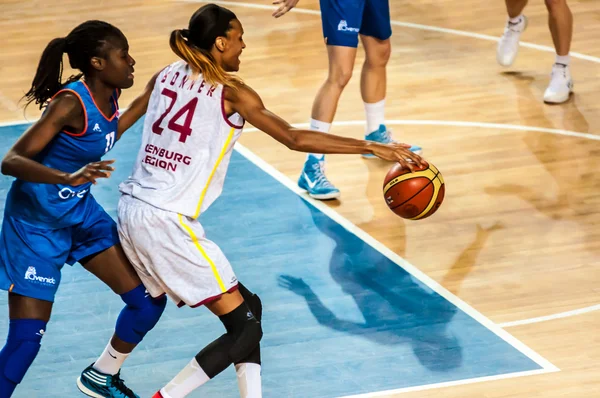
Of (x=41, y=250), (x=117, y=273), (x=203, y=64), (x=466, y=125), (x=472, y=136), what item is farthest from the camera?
(x=466, y=125)

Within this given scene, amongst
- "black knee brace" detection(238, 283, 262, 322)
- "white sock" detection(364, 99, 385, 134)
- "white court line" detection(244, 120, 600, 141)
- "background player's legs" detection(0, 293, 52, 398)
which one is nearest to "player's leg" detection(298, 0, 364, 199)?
"white sock" detection(364, 99, 385, 134)

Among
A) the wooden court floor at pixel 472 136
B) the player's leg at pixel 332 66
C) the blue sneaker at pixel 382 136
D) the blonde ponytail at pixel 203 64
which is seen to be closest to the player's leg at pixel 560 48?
the wooden court floor at pixel 472 136

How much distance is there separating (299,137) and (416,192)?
1374 mm

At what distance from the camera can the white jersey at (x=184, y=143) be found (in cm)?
407

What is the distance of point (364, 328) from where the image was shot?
5227 mm

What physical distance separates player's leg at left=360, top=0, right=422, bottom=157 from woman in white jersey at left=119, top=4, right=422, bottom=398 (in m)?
2.87

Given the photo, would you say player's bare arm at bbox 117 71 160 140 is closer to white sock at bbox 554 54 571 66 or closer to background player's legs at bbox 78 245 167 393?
background player's legs at bbox 78 245 167 393

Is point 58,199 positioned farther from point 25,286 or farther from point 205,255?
point 205,255

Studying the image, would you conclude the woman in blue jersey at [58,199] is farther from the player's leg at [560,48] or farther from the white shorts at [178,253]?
the player's leg at [560,48]

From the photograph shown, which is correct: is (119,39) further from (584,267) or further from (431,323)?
(584,267)

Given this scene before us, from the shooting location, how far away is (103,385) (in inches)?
Answer: 178

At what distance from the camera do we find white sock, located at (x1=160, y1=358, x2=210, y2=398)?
13.5 ft

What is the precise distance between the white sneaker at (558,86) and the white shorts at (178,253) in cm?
480

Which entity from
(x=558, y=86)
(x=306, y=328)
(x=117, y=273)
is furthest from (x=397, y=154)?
(x=558, y=86)
